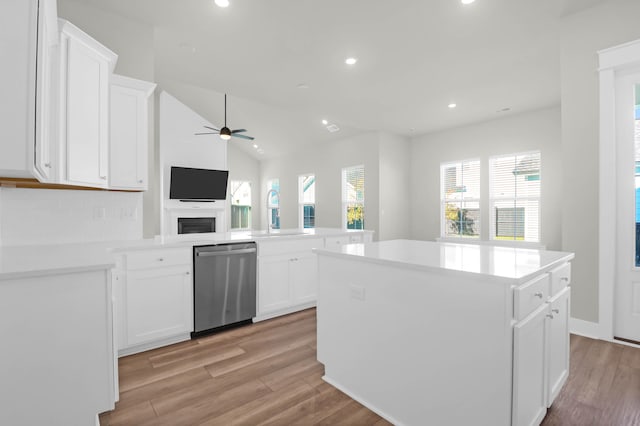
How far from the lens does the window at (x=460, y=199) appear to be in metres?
6.18

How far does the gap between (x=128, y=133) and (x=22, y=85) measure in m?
1.17

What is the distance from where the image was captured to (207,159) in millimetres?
7098

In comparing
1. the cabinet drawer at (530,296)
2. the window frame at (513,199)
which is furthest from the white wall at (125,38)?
the window frame at (513,199)

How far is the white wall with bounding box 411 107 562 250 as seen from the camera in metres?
5.11

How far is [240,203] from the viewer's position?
388 inches

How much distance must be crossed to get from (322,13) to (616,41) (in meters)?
2.51

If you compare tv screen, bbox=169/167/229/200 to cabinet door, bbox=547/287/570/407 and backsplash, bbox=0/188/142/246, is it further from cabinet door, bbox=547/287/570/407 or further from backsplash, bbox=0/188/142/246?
cabinet door, bbox=547/287/570/407

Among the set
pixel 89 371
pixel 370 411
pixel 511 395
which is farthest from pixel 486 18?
pixel 89 371

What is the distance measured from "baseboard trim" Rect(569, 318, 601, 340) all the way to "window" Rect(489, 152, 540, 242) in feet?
9.81

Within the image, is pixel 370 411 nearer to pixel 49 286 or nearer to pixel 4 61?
pixel 49 286

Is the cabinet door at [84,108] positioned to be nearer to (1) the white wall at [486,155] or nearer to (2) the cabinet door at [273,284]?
(2) the cabinet door at [273,284]

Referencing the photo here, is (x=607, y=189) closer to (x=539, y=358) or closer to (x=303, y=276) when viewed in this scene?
(x=539, y=358)

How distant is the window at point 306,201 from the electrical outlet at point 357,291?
654 centimetres

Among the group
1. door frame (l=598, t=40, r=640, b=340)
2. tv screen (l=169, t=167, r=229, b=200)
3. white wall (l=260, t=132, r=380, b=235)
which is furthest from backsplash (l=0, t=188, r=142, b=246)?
white wall (l=260, t=132, r=380, b=235)
